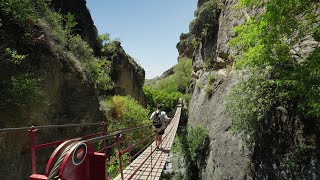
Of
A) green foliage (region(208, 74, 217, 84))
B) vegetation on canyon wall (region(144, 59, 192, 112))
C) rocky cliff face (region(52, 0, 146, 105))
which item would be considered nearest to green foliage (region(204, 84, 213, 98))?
green foliage (region(208, 74, 217, 84))

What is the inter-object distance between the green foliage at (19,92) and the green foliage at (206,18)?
14.0 meters

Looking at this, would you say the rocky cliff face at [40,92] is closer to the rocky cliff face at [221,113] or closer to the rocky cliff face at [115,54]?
the rocky cliff face at [221,113]

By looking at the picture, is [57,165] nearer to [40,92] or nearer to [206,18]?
[40,92]

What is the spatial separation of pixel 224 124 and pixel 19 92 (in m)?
8.06

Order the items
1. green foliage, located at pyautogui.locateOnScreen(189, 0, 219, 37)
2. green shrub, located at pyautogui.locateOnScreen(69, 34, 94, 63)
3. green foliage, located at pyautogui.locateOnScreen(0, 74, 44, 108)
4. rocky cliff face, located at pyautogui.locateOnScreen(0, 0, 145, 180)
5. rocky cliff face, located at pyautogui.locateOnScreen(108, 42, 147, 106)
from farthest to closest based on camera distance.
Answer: rocky cliff face, located at pyautogui.locateOnScreen(108, 42, 147, 106) < green foliage, located at pyautogui.locateOnScreen(189, 0, 219, 37) < green shrub, located at pyautogui.locateOnScreen(69, 34, 94, 63) < rocky cliff face, located at pyautogui.locateOnScreen(0, 0, 145, 180) < green foliage, located at pyautogui.locateOnScreen(0, 74, 44, 108)

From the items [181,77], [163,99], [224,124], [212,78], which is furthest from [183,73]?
[224,124]

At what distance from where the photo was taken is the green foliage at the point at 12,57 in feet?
26.7

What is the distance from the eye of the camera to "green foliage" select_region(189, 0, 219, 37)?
62.7ft

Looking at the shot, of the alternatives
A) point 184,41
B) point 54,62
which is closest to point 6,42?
point 54,62

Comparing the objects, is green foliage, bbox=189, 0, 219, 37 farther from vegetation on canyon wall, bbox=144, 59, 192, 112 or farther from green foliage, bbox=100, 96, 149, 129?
vegetation on canyon wall, bbox=144, 59, 192, 112

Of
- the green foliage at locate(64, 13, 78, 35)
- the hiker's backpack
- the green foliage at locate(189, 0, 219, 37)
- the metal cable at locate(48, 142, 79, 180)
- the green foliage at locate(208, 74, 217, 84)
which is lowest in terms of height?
the metal cable at locate(48, 142, 79, 180)

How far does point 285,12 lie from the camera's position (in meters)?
6.40

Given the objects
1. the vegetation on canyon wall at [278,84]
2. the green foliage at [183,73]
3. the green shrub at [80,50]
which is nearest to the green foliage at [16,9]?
the green shrub at [80,50]

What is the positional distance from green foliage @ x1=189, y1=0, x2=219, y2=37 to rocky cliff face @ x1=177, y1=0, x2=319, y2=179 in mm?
503
